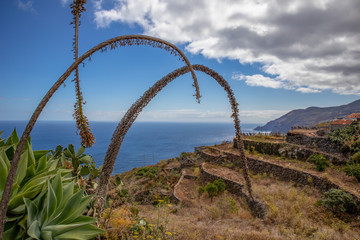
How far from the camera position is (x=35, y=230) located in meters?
1.52

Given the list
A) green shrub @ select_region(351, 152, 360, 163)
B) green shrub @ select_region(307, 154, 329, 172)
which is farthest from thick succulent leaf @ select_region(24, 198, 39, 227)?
green shrub @ select_region(351, 152, 360, 163)

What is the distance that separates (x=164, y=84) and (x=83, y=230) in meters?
1.83

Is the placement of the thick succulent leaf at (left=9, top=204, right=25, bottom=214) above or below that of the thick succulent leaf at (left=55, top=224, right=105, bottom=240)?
above

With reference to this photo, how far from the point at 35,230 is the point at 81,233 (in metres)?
0.39

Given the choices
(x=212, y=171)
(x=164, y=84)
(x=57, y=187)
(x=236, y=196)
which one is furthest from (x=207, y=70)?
(x=212, y=171)

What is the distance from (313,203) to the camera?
7625mm

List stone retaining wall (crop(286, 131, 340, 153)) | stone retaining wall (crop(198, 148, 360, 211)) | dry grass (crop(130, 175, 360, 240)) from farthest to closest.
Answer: stone retaining wall (crop(286, 131, 340, 153)) → stone retaining wall (crop(198, 148, 360, 211)) → dry grass (crop(130, 175, 360, 240))

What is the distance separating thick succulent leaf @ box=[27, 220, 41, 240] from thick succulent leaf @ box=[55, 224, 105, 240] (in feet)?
0.59

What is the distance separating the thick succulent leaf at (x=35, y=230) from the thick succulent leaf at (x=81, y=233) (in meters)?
0.18

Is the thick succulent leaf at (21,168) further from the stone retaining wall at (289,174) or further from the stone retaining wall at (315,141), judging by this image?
the stone retaining wall at (315,141)

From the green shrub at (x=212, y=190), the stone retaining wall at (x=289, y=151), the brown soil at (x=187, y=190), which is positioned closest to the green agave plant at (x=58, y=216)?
the green shrub at (x=212, y=190)

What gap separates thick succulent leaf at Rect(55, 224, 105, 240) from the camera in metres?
1.69

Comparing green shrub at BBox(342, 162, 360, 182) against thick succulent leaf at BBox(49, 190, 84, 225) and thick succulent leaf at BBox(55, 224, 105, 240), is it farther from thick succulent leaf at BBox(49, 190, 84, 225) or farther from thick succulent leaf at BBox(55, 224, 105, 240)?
thick succulent leaf at BBox(49, 190, 84, 225)

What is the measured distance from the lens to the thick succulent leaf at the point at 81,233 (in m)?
1.69
